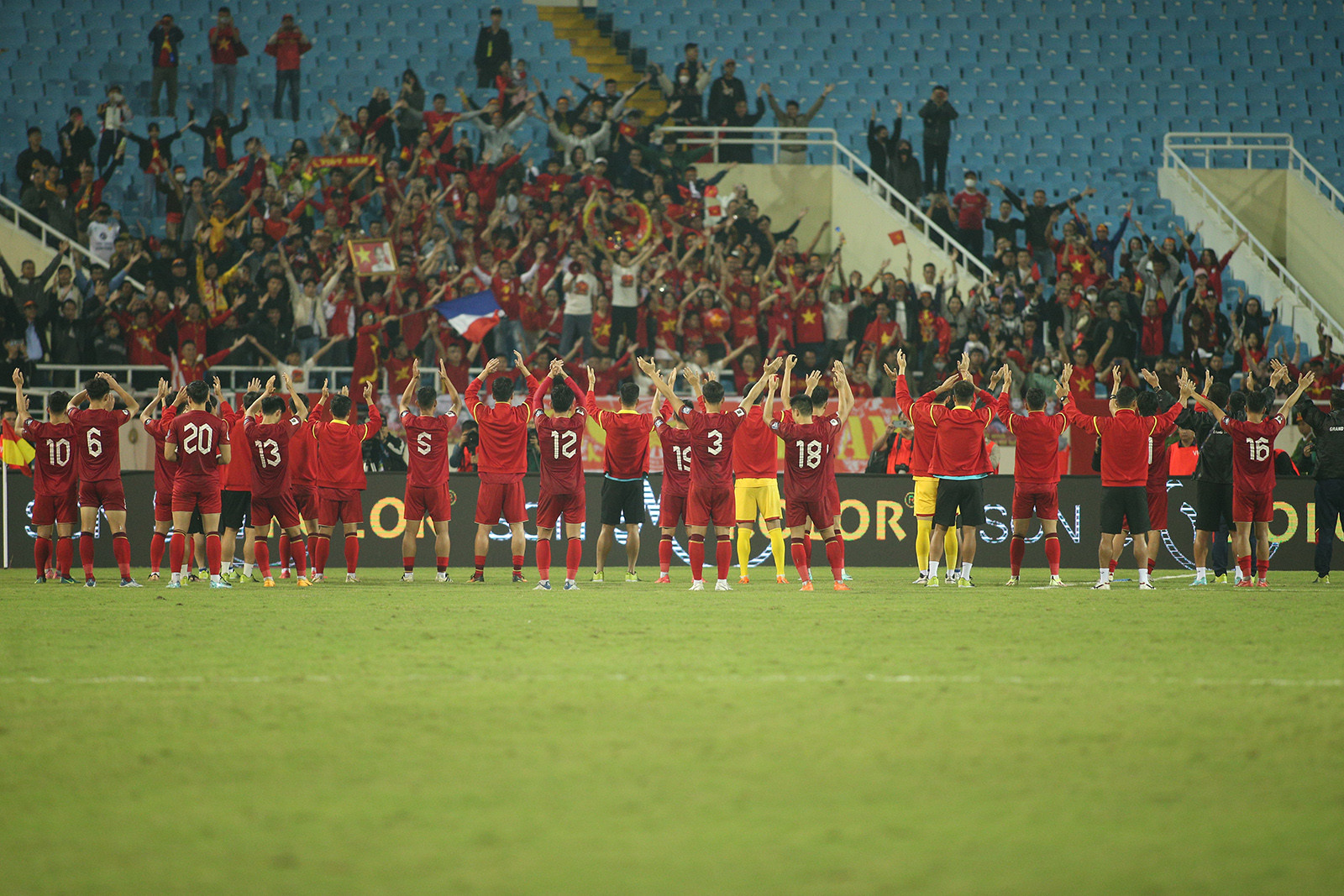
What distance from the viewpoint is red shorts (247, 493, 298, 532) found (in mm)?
13773

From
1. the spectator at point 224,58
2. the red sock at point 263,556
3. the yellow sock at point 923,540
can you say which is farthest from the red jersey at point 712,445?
the spectator at point 224,58

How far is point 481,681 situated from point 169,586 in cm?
756

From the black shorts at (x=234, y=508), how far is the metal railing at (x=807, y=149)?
12.5 m

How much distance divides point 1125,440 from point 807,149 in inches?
579

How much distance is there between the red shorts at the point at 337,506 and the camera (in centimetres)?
1421

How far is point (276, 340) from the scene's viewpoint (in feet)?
65.3

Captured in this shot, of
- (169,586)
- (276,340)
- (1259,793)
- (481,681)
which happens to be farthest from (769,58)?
(1259,793)

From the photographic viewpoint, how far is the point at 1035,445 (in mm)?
13562

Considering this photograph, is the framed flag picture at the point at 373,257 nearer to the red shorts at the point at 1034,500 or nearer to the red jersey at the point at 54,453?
the red jersey at the point at 54,453

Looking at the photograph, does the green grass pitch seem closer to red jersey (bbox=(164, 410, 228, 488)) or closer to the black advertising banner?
red jersey (bbox=(164, 410, 228, 488))

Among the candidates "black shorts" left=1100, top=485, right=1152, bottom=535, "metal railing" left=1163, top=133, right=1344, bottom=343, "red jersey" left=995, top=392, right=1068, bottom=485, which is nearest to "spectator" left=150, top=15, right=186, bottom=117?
"red jersey" left=995, top=392, right=1068, bottom=485

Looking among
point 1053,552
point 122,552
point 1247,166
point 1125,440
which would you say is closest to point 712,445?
point 1053,552

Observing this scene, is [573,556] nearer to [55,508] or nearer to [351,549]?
[351,549]

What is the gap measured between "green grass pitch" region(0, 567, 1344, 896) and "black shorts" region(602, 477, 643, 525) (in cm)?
418
